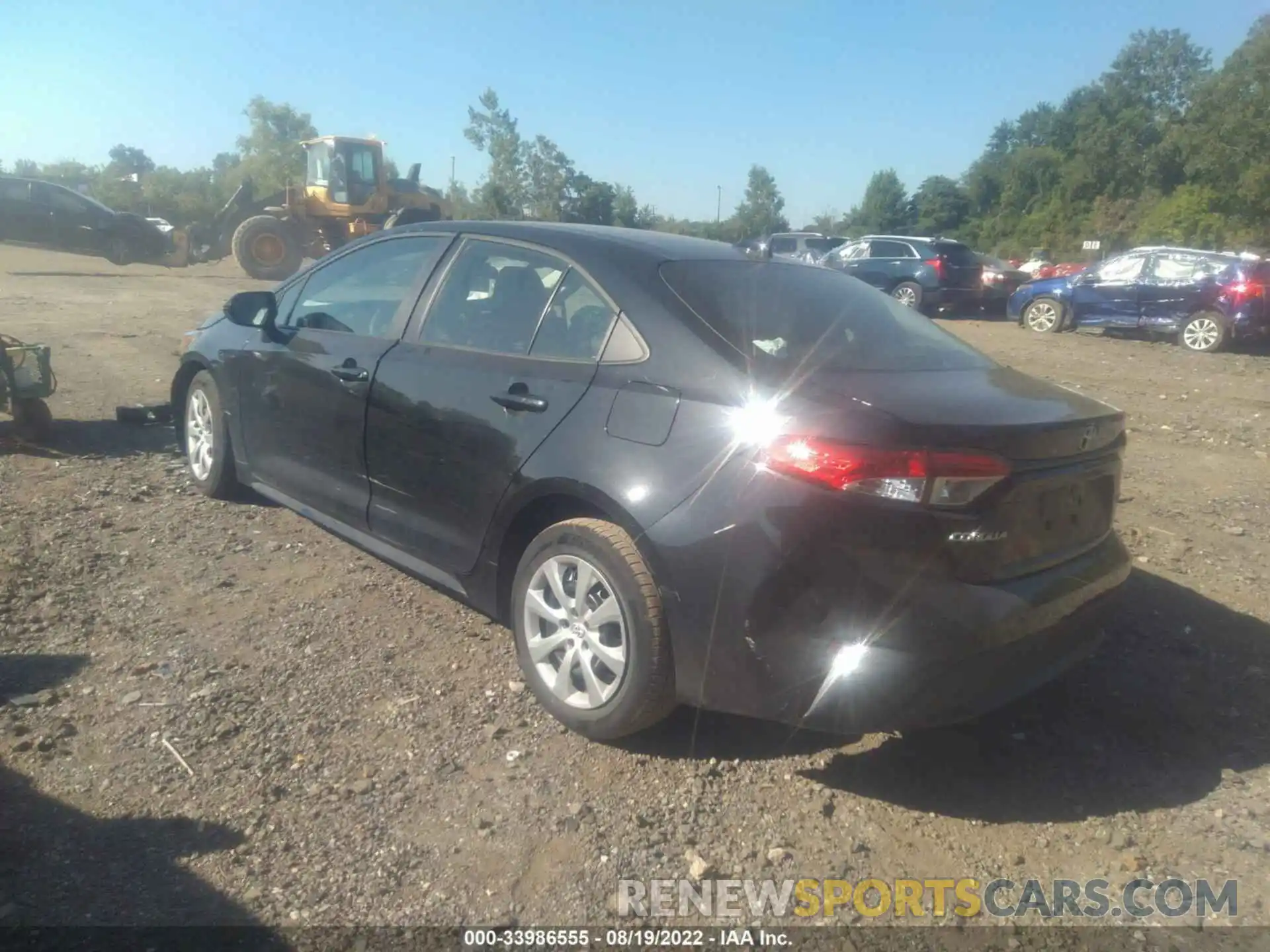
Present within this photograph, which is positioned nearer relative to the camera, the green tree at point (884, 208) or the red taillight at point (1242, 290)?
the red taillight at point (1242, 290)

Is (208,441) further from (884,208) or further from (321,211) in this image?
(884,208)

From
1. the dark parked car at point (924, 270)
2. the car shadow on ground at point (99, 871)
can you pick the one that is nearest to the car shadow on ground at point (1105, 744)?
the car shadow on ground at point (99, 871)

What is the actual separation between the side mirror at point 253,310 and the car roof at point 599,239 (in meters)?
1.09

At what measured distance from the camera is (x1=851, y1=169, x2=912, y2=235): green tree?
8431cm

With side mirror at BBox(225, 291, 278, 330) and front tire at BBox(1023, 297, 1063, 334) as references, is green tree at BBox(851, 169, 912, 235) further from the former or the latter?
side mirror at BBox(225, 291, 278, 330)

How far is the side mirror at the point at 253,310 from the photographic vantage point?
486 centimetres

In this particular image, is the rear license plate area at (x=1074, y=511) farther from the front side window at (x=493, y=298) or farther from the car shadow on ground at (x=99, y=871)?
the car shadow on ground at (x=99, y=871)

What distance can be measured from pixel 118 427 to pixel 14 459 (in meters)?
0.99

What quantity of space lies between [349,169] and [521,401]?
21679 millimetres

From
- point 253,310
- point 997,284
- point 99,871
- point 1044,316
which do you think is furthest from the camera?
point 997,284

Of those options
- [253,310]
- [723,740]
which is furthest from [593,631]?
[253,310]

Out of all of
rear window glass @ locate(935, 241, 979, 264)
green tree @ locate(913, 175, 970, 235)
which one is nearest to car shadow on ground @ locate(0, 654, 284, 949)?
rear window glass @ locate(935, 241, 979, 264)

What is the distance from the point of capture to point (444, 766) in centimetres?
314

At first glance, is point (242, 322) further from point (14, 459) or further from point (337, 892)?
point (337, 892)
